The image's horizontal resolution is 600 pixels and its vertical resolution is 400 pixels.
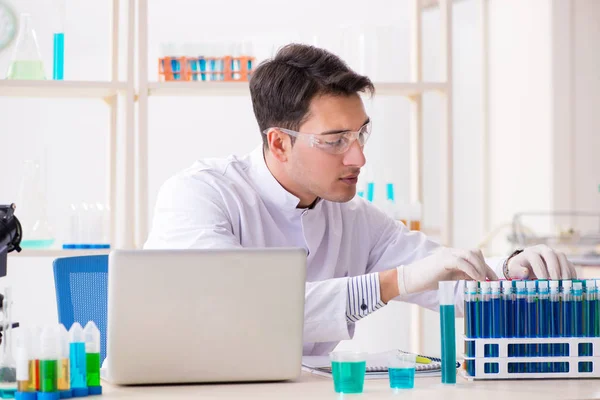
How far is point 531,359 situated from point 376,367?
0.88 feet

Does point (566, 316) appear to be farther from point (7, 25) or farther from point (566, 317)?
point (7, 25)

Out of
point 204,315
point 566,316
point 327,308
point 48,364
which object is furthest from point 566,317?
point 48,364

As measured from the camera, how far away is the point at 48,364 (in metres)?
1.21

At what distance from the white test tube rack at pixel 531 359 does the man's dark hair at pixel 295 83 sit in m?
0.79

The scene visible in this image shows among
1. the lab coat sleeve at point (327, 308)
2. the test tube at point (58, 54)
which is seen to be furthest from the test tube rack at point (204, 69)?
the lab coat sleeve at point (327, 308)

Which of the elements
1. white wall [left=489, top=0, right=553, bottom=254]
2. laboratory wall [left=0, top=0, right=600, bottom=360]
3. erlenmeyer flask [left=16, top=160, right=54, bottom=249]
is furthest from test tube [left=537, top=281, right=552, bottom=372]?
white wall [left=489, top=0, right=553, bottom=254]

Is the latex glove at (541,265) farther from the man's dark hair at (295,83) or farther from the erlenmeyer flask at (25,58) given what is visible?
the erlenmeyer flask at (25,58)

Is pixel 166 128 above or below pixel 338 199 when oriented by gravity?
above

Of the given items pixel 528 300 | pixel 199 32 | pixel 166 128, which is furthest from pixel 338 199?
pixel 199 32

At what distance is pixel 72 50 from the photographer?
330 centimetres

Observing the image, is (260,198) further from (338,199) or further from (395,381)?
(395,381)

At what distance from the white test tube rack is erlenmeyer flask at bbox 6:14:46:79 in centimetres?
201

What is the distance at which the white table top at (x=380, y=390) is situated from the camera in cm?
125

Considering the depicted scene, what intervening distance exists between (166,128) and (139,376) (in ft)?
6.71
